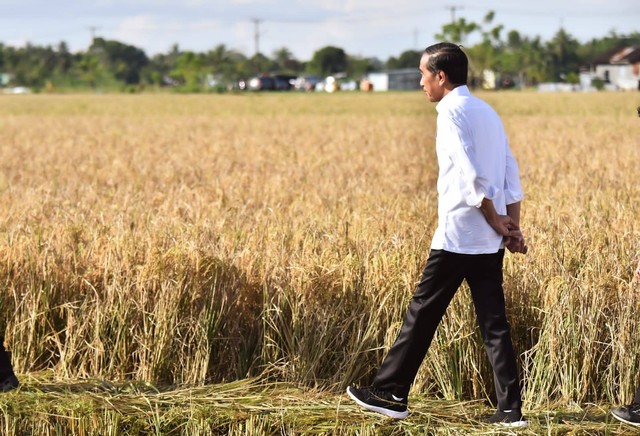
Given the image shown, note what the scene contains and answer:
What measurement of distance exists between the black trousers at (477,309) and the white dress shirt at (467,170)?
74 millimetres

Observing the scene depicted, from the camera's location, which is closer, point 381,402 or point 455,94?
point 455,94

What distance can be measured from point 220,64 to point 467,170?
143139mm

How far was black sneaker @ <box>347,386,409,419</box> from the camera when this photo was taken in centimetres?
416

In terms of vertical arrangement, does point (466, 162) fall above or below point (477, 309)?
above

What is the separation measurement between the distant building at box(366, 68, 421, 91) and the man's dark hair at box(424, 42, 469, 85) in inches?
4096

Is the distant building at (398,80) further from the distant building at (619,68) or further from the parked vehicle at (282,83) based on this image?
the distant building at (619,68)

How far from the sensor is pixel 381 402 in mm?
4168

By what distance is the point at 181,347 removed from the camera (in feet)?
16.2

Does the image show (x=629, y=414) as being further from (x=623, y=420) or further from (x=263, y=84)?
(x=263, y=84)

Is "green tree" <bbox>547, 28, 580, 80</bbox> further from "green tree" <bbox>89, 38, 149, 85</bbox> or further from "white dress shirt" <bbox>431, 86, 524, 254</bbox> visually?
"white dress shirt" <bbox>431, 86, 524, 254</bbox>

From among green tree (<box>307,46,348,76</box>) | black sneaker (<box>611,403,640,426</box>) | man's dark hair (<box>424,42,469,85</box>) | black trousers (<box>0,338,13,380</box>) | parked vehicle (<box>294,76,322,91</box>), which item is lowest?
black sneaker (<box>611,403,640,426</box>)

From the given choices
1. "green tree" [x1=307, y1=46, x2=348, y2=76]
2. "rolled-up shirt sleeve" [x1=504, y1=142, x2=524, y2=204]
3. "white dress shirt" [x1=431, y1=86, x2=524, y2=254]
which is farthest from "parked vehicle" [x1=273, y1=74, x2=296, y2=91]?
"white dress shirt" [x1=431, y1=86, x2=524, y2=254]

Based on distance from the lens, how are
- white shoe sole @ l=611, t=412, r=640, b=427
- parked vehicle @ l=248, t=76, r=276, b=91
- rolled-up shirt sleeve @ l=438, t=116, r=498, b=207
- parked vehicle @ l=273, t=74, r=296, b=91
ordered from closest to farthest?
1. rolled-up shirt sleeve @ l=438, t=116, r=498, b=207
2. white shoe sole @ l=611, t=412, r=640, b=427
3. parked vehicle @ l=248, t=76, r=276, b=91
4. parked vehicle @ l=273, t=74, r=296, b=91

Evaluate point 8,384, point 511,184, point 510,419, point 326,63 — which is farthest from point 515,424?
point 326,63
